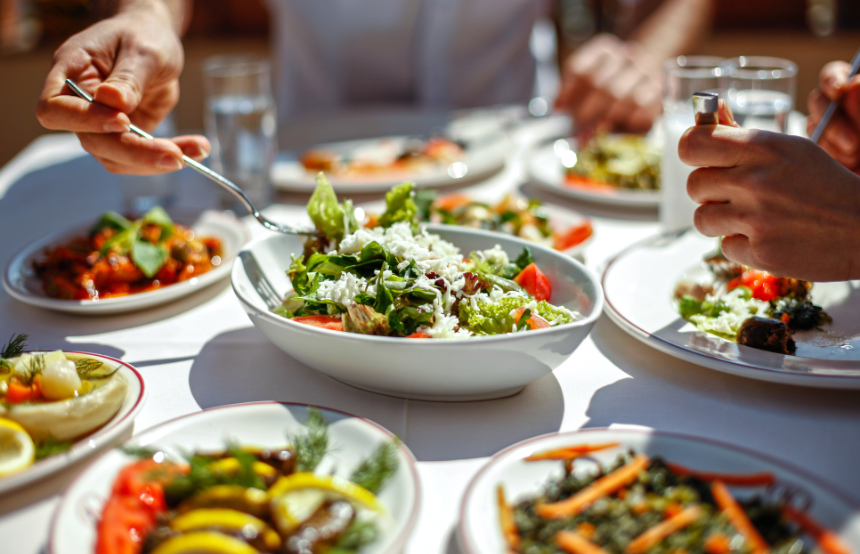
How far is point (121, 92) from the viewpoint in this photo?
1.51 m

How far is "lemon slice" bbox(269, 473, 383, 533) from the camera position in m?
0.87

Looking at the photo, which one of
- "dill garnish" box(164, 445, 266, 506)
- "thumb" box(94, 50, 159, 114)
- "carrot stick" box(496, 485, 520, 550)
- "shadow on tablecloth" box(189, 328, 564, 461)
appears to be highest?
"thumb" box(94, 50, 159, 114)

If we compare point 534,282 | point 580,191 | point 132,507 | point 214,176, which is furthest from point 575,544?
point 580,191

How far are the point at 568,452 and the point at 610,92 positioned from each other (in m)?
2.46

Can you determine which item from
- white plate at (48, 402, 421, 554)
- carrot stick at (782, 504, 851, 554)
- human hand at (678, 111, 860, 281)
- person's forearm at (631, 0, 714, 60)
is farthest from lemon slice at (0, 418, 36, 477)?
person's forearm at (631, 0, 714, 60)

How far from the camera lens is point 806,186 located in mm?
1229

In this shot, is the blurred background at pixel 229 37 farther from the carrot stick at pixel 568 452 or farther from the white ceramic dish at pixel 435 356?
the carrot stick at pixel 568 452

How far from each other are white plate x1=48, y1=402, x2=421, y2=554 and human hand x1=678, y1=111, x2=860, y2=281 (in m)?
Answer: 0.80

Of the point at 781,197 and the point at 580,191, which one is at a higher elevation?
the point at 781,197

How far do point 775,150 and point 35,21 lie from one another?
25.7 ft

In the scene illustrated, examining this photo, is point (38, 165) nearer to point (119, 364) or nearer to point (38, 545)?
point (119, 364)

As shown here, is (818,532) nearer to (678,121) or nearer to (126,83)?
(678,121)

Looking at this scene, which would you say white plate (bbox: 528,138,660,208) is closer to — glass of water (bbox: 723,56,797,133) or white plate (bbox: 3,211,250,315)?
glass of water (bbox: 723,56,797,133)

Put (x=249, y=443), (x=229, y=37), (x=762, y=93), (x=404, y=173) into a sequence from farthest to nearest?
1. (x=229, y=37)
2. (x=404, y=173)
3. (x=762, y=93)
4. (x=249, y=443)
